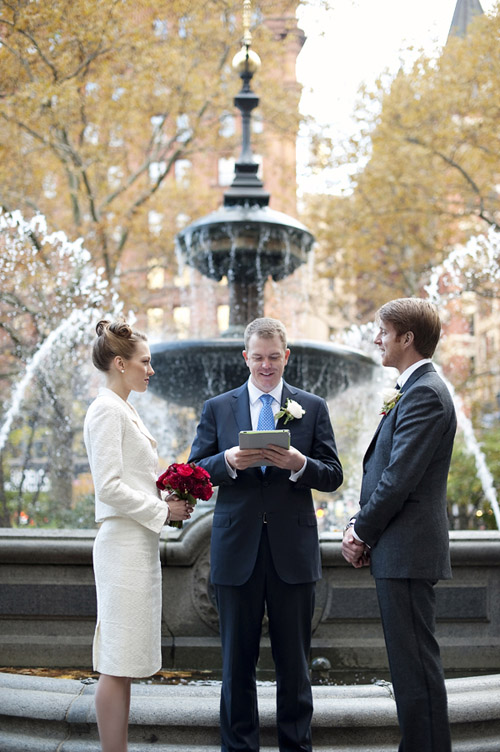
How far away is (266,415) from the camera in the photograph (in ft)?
13.4

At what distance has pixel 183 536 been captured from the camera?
5508 mm

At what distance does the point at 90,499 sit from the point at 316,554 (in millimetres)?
11416

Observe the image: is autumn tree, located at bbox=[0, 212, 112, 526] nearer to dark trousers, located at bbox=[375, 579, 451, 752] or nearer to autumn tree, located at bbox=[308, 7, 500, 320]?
autumn tree, located at bbox=[308, 7, 500, 320]

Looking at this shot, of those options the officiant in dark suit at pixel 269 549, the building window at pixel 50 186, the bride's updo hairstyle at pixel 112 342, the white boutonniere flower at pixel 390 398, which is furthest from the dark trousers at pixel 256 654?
the building window at pixel 50 186

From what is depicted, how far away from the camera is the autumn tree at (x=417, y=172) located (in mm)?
18969

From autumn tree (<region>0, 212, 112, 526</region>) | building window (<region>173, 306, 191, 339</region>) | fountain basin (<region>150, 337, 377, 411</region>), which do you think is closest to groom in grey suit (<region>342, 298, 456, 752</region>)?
fountain basin (<region>150, 337, 377, 411</region>)

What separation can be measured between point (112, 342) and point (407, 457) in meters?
1.39

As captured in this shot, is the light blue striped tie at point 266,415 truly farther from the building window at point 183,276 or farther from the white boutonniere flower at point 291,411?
the building window at point 183,276

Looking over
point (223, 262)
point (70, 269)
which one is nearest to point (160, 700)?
point (223, 262)

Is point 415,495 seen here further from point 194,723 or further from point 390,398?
point 194,723

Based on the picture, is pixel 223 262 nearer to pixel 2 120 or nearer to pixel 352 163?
pixel 2 120

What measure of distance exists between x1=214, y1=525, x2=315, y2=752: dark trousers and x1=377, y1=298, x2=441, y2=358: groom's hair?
115 centimetres

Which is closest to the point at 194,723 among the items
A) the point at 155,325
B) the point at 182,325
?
the point at 155,325

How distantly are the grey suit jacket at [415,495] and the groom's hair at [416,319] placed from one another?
0.15 meters
